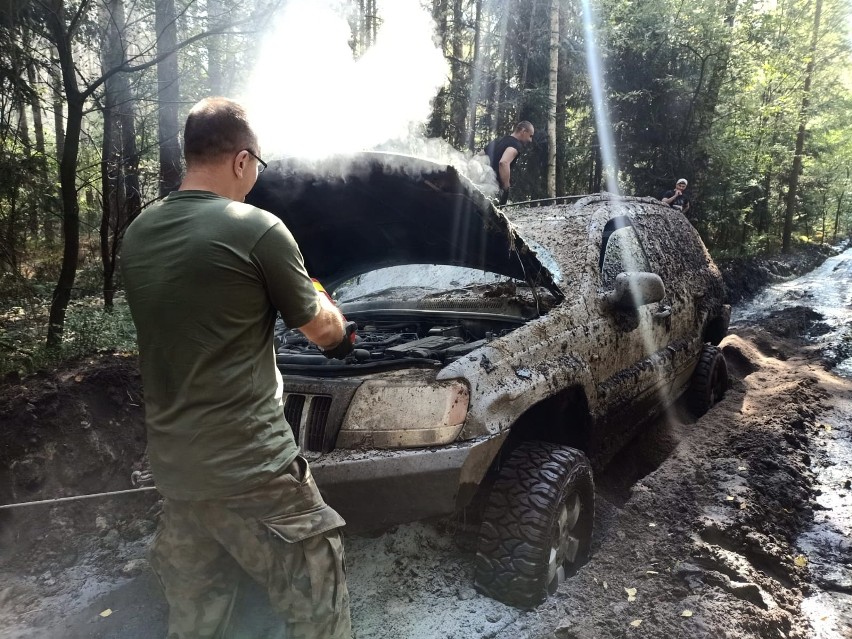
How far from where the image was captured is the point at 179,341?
154 cm

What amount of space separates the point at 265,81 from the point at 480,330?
131 inches

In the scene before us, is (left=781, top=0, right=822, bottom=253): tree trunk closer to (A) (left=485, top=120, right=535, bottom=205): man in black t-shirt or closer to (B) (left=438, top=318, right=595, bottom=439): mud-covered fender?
(A) (left=485, top=120, right=535, bottom=205): man in black t-shirt

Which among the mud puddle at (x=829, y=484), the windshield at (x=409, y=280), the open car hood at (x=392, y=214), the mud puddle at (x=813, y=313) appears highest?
Result: the open car hood at (x=392, y=214)

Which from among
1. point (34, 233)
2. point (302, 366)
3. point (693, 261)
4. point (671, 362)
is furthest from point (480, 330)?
point (34, 233)

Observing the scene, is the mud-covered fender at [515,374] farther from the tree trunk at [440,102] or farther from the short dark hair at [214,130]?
the tree trunk at [440,102]

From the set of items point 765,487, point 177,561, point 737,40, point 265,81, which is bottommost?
point 765,487

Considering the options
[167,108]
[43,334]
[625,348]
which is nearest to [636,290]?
[625,348]

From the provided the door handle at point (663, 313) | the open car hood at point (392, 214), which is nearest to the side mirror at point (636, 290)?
the open car hood at point (392, 214)

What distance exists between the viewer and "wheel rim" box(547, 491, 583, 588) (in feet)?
8.70

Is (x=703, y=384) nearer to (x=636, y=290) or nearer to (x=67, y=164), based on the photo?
(x=636, y=290)

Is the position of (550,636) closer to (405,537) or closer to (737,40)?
(405,537)

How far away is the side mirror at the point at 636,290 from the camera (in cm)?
335

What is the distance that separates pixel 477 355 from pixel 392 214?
3.46ft

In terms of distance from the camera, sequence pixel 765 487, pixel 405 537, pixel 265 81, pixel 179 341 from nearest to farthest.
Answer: pixel 179 341 < pixel 405 537 < pixel 765 487 < pixel 265 81
